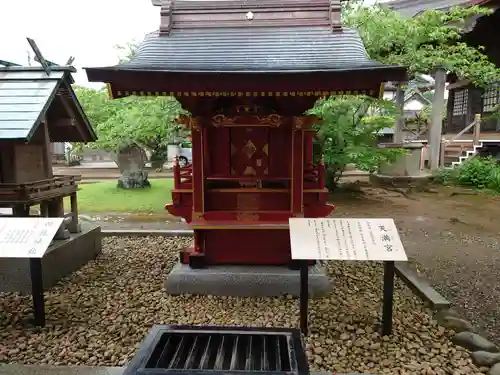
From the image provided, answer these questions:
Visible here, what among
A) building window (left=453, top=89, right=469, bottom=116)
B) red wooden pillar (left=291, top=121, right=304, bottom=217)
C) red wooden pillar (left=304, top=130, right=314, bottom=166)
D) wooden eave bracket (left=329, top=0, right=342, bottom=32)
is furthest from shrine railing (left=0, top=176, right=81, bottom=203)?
building window (left=453, top=89, right=469, bottom=116)

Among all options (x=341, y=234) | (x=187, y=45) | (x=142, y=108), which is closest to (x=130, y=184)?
(x=142, y=108)

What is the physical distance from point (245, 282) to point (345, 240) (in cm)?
181

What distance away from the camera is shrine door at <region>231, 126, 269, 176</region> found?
4980 millimetres

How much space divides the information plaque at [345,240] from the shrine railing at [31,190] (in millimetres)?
3508

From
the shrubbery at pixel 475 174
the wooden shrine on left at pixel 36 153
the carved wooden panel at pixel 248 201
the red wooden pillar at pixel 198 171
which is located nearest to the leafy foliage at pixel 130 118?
the wooden shrine on left at pixel 36 153

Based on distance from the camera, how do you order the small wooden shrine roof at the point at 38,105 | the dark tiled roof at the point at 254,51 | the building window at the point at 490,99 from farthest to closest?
the building window at the point at 490,99, the small wooden shrine roof at the point at 38,105, the dark tiled roof at the point at 254,51

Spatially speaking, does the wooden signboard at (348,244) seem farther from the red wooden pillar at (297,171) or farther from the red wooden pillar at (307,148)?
the red wooden pillar at (307,148)

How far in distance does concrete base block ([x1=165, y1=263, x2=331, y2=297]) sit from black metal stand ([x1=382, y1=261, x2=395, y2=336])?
3.50 ft

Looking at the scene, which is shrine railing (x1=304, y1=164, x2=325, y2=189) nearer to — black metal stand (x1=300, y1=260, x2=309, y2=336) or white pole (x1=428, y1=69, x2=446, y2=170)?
black metal stand (x1=300, y1=260, x2=309, y2=336)

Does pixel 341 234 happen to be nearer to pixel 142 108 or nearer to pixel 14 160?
pixel 14 160

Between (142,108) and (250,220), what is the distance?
21.4ft

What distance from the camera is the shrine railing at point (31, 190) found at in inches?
181

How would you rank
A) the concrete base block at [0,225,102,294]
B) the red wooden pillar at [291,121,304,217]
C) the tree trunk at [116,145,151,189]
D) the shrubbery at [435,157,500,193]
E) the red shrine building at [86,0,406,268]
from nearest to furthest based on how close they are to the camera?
the red shrine building at [86,0,406,268] → the red wooden pillar at [291,121,304,217] → the concrete base block at [0,225,102,294] → the tree trunk at [116,145,151,189] → the shrubbery at [435,157,500,193]

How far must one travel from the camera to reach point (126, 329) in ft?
13.0
